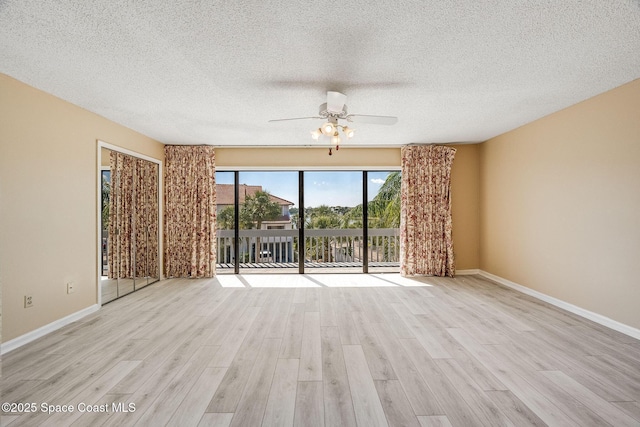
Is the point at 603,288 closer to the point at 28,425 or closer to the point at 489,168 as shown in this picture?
the point at 489,168

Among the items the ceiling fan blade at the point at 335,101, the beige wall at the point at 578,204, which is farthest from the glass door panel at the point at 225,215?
the beige wall at the point at 578,204

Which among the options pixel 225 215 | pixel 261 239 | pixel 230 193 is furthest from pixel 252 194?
pixel 261 239

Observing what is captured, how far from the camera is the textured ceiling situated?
66.7 inches

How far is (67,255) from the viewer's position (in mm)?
3012

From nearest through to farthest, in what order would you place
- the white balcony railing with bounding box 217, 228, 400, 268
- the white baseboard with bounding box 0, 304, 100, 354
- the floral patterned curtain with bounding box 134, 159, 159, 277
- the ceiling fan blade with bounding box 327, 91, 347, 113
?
the white baseboard with bounding box 0, 304, 100, 354
the ceiling fan blade with bounding box 327, 91, 347, 113
the floral patterned curtain with bounding box 134, 159, 159, 277
the white balcony railing with bounding box 217, 228, 400, 268

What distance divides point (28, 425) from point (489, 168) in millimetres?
5887

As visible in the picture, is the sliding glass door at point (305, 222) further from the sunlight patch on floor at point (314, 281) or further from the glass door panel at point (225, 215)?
the sunlight patch on floor at point (314, 281)

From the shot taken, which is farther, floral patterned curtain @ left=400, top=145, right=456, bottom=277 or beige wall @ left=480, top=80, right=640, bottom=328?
floral patterned curtain @ left=400, top=145, right=456, bottom=277

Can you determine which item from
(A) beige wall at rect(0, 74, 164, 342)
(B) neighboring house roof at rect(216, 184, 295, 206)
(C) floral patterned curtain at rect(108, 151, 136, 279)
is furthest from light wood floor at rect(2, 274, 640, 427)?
(B) neighboring house roof at rect(216, 184, 295, 206)

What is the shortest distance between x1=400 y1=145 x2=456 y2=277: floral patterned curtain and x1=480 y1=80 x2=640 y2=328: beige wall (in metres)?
0.80

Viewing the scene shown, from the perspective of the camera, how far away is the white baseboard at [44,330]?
7.84ft

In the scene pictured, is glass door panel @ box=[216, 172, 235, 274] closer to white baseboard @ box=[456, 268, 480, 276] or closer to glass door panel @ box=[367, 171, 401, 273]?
glass door panel @ box=[367, 171, 401, 273]

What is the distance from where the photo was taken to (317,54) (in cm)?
214

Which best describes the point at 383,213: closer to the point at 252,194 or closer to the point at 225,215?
the point at 252,194
